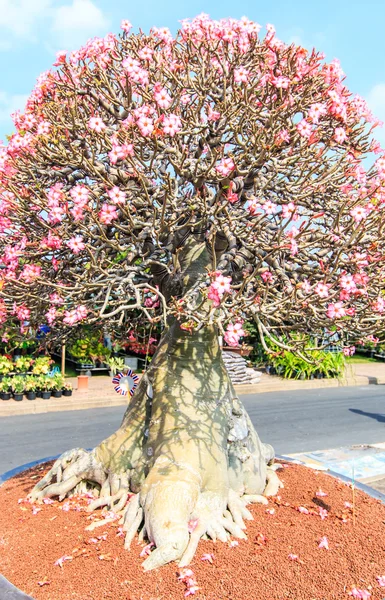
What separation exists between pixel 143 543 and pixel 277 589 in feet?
3.40

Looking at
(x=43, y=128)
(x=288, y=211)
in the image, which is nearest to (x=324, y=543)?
(x=288, y=211)

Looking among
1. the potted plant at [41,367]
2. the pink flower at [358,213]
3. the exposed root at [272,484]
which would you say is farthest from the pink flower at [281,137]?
the potted plant at [41,367]

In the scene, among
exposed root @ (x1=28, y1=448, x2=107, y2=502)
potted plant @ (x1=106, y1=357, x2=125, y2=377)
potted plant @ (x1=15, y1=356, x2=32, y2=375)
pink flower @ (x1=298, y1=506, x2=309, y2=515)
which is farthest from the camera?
potted plant @ (x1=106, y1=357, x2=125, y2=377)

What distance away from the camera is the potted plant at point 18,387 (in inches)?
476

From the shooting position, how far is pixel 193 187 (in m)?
4.07

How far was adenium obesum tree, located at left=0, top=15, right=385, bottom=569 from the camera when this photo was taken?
3.62 metres

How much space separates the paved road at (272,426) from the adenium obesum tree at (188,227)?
13.0ft

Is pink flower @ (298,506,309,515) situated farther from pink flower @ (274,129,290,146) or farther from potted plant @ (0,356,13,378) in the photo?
potted plant @ (0,356,13,378)

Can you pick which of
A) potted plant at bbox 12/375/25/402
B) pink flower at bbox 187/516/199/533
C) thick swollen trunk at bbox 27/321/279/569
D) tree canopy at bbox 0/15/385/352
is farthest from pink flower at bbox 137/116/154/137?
potted plant at bbox 12/375/25/402

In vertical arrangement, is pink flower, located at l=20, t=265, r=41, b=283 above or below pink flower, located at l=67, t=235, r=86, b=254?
below

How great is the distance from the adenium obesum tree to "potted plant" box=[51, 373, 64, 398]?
26.4 ft

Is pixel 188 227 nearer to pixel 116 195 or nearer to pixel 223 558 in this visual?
pixel 116 195

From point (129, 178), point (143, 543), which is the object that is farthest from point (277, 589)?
point (129, 178)

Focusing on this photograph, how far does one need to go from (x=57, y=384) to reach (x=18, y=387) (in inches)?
38.8
